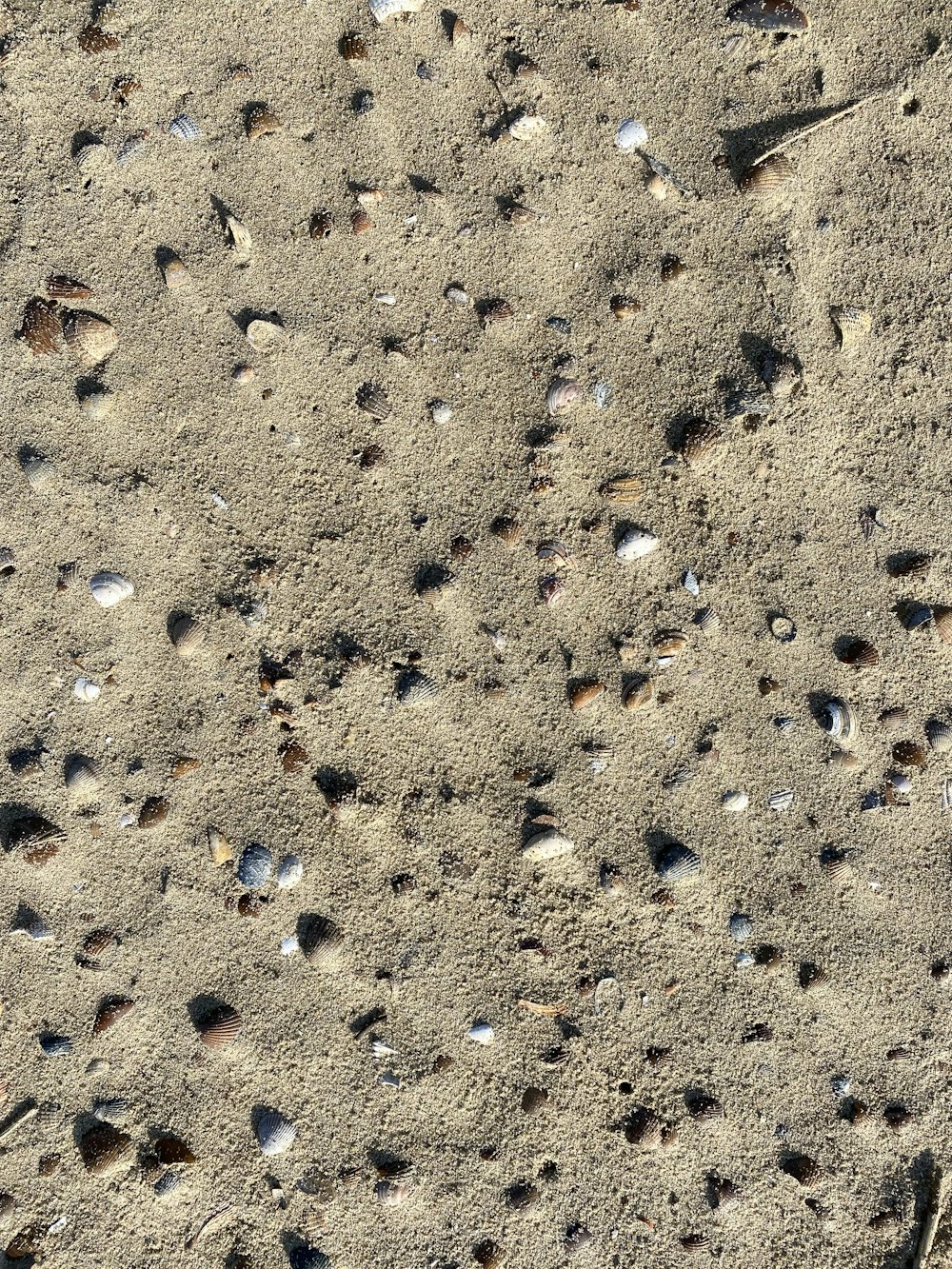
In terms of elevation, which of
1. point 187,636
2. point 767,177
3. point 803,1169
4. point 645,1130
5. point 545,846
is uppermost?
point 767,177

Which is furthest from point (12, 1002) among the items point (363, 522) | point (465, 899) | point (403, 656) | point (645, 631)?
point (645, 631)

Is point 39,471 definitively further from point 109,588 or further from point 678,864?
point 678,864

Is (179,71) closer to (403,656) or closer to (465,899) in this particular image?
(403,656)

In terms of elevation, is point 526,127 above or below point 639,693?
above

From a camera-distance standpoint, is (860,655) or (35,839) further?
(860,655)

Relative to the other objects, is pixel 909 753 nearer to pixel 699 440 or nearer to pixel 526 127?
pixel 699 440

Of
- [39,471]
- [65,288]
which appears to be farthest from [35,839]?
[65,288]
